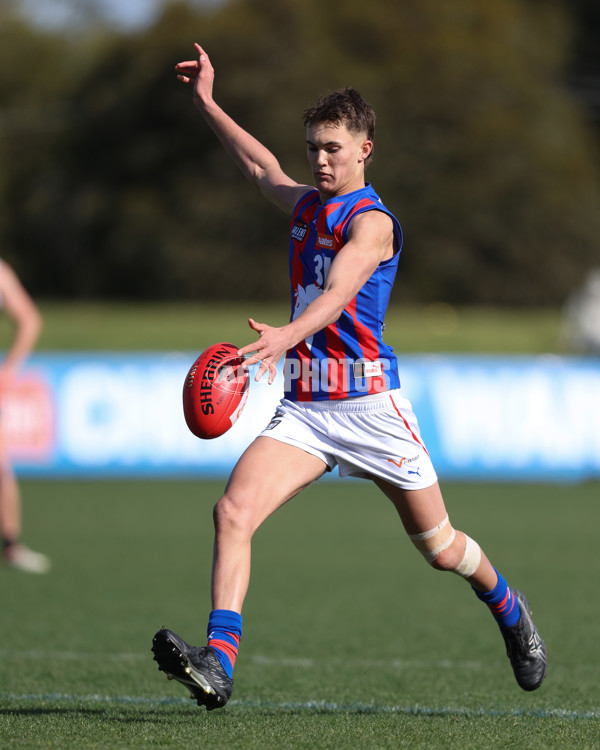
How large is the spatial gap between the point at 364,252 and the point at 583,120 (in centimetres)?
4020

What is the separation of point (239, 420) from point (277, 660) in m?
9.41

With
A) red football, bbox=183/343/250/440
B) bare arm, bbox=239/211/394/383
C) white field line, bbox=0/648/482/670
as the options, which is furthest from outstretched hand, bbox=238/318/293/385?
white field line, bbox=0/648/482/670

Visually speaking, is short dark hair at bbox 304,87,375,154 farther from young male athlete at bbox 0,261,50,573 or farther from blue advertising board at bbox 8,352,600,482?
blue advertising board at bbox 8,352,600,482

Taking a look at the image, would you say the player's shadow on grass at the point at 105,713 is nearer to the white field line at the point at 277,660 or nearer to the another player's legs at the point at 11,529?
the white field line at the point at 277,660

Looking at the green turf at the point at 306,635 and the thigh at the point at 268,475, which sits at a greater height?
the thigh at the point at 268,475

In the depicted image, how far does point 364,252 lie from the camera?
4723 mm

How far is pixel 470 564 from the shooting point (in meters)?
5.25

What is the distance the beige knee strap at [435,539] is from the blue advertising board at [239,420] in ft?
34.1

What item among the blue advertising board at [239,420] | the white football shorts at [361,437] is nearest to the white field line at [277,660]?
the white football shorts at [361,437]

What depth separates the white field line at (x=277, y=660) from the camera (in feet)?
20.7

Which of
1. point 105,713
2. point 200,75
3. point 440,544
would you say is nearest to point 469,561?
point 440,544

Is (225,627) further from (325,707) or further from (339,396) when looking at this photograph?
(339,396)

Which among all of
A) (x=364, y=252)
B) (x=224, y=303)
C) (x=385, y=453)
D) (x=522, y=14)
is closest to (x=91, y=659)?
(x=385, y=453)

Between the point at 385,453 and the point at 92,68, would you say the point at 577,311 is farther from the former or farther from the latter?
the point at 92,68
